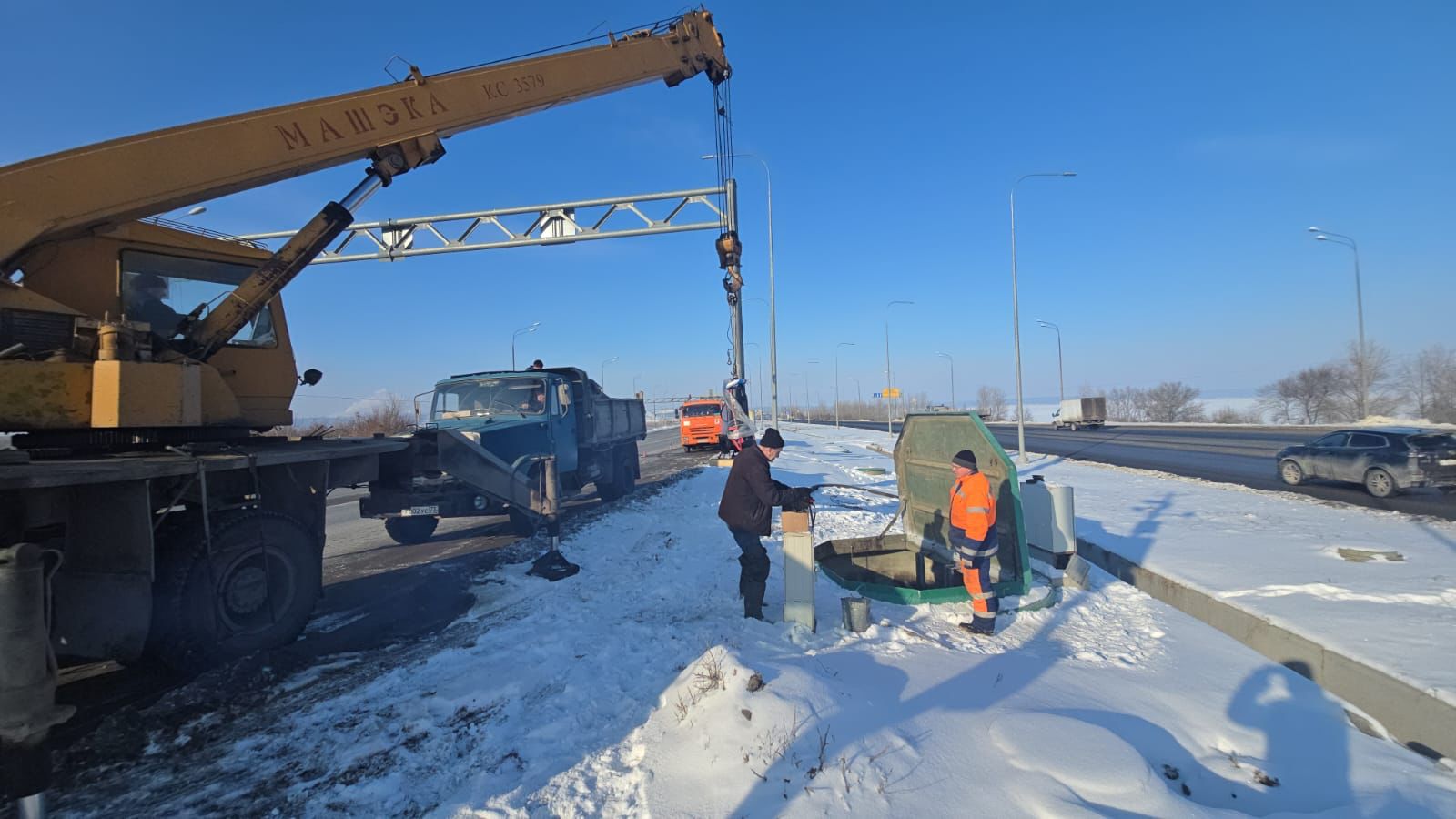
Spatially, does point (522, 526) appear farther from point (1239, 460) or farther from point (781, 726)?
point (1239, 460)

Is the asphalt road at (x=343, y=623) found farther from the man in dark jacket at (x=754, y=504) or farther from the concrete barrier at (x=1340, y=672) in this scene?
the concrete barrier at (x=1340, y=672)

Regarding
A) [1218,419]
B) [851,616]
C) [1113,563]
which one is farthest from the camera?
[1218,419]

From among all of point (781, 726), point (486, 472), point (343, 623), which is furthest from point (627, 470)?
point (781, 726)

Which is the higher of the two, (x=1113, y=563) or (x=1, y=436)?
(x=1, y=436)

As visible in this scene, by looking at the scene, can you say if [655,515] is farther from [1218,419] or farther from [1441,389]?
[1218,419]

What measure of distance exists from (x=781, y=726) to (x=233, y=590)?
435 cm

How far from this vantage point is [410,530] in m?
9.95

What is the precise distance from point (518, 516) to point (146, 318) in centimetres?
525

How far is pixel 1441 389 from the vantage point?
1619 inches

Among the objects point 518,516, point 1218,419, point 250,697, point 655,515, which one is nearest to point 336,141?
point 250,697

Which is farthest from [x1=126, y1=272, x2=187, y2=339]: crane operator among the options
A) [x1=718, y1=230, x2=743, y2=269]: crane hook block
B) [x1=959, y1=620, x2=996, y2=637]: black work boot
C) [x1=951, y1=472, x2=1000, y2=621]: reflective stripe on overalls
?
[x1=718, y1=230, x2=743, y2=269]: crane hook block

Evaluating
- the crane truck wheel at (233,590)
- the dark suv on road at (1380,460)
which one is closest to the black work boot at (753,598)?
the crane truck wheel at (233,590)

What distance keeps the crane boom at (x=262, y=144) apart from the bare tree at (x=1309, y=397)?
59.7m

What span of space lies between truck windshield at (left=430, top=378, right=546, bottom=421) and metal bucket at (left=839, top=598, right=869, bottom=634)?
679 centimetres
